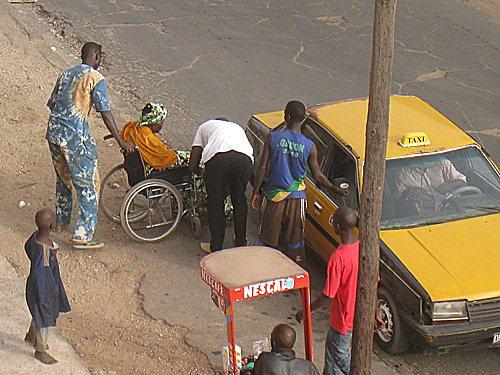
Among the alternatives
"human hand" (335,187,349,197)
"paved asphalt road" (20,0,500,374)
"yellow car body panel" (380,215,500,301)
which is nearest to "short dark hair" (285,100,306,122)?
"human hand" (335,187,349,197)

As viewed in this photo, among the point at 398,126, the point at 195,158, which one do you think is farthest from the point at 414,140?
the point at 195,158

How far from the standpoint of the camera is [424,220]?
27.2 ft

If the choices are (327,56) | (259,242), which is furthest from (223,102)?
(259,242)

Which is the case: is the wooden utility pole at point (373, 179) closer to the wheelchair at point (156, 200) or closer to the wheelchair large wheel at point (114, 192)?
the wheelchair at point (156, 200)

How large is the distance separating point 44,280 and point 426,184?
3.41 metres

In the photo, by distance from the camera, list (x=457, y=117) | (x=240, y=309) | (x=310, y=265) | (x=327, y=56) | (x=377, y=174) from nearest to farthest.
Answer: (x=377, y=174), (x=240, y=309), (x=310, y=265), (x=457, y=117), (x=327, y=56)

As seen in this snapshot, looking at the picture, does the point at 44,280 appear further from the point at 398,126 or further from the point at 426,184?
the point at 398,126

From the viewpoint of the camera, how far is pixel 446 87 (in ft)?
45.3

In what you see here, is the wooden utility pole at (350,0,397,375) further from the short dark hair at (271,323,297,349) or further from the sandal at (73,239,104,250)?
the sandal at (73,239,104,250)

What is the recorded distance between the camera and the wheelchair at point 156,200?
9.40 metres

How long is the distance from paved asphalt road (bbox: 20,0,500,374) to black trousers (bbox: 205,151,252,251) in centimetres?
288

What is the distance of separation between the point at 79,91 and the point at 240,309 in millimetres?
2463

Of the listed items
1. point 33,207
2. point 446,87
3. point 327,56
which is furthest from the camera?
point 327,56

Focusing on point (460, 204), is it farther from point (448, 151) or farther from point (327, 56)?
point (327, 56)
